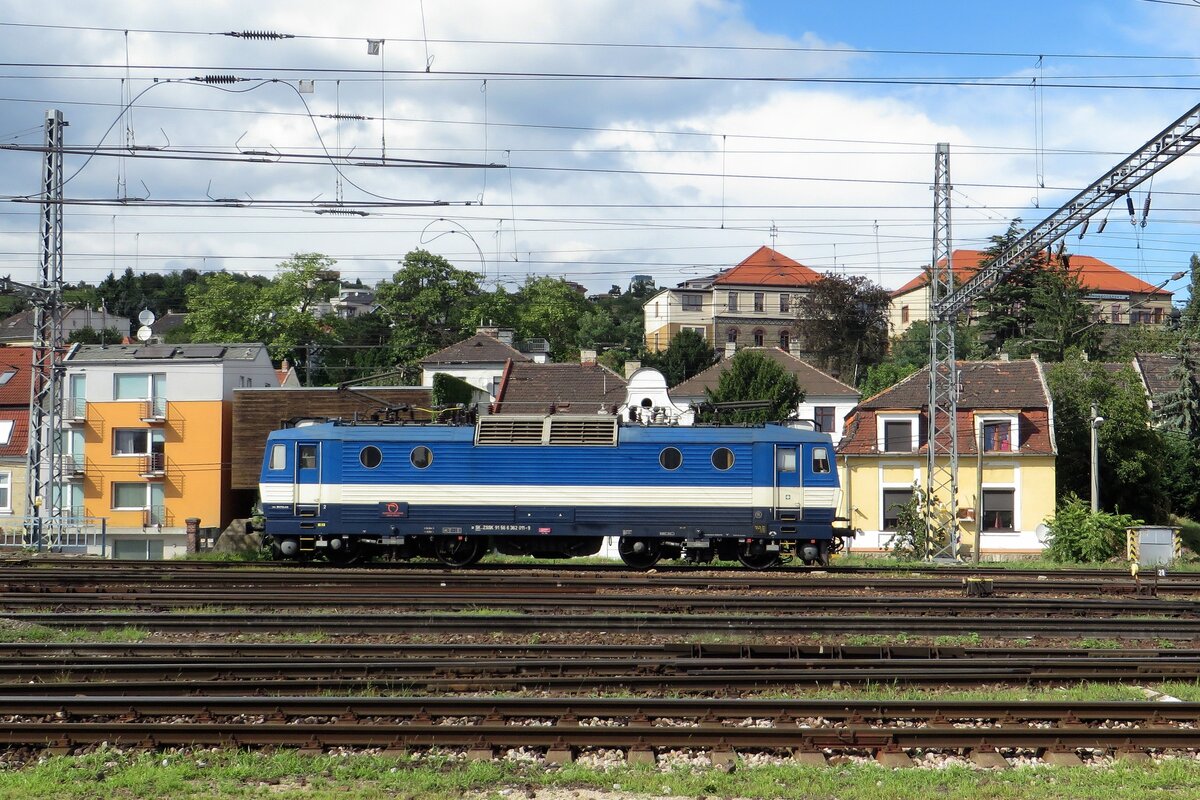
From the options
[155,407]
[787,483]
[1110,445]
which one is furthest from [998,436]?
[155,407]

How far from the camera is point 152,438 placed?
44031 millimetres

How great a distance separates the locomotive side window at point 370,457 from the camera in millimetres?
23773

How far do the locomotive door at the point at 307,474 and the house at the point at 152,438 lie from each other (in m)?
21.2

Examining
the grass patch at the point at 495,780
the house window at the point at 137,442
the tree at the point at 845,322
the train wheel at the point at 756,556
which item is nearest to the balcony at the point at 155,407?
the house window at the point at 137,442

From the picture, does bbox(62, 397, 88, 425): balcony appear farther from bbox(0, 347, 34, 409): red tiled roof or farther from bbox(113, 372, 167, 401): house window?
bbox(0, 347, 34, 409): red tiled roof

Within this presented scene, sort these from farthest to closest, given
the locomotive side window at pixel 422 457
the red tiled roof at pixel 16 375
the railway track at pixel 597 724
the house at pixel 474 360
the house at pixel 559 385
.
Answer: the house at pixel 474 360
the house at pixel 559 385
the red tiled roof at pixel 16 375
the locomotive side window at pixel 422 457
the railway track at pixel 597 724

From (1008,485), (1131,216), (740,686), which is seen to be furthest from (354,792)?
(1008,485)

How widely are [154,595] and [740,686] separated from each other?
11.4m

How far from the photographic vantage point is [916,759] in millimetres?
10344

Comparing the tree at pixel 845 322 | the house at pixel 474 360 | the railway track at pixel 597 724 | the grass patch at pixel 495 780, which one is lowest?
the grass patch at pixel 495 780

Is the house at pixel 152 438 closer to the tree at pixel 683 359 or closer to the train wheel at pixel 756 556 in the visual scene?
the train wheel at pixel 756 556

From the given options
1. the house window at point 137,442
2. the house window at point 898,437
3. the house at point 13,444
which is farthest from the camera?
the house at point 13,444

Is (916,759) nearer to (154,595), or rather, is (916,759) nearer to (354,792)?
(354,792)

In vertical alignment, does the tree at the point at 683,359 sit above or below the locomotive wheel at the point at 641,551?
above
